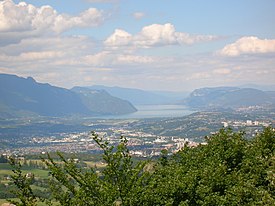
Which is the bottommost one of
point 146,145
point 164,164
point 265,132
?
point 146,145

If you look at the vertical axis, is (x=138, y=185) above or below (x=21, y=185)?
below

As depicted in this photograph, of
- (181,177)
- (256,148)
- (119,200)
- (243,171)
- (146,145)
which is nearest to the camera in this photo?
(119,200)

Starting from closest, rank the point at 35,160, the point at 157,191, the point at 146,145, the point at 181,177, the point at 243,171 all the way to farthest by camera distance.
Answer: the point at 157,191
the point at 181,177
the point at 243,171
the point at 35,160
the point at 146,145

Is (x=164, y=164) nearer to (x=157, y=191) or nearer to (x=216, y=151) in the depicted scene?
(x=216, y=151)

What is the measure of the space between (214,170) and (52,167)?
858cm

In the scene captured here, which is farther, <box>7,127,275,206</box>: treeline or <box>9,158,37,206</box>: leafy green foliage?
<box>7,127,275,206</box>: treeline

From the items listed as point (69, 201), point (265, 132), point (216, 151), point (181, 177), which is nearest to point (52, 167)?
point (69, 201)

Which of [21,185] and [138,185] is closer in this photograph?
[21,185]

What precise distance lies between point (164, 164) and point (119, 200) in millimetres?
12457

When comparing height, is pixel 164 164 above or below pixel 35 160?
above

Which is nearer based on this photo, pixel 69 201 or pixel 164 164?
pixel 69 201

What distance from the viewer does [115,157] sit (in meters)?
17.6

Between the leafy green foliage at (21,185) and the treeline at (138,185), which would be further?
the treeline at (138,185)

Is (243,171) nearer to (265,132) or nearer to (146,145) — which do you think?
(265,132)
